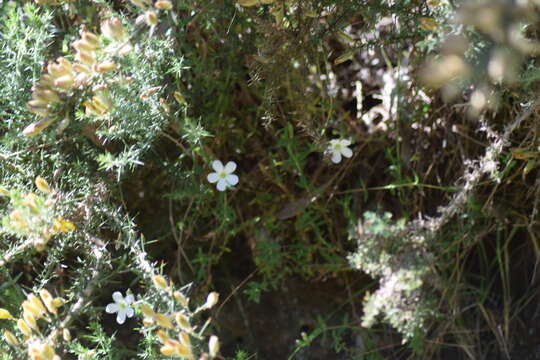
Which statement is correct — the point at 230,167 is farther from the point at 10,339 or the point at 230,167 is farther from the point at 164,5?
the point at 10,339

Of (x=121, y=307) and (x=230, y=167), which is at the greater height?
(x=230, y=167)

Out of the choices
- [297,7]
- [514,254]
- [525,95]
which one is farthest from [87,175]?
[514,254]

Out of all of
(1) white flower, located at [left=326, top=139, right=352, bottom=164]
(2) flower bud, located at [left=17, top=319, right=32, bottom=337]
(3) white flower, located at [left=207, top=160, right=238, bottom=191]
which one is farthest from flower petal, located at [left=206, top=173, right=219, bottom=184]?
(2) flower bud, located at [left=17, top=319, right=32, bottom=337]

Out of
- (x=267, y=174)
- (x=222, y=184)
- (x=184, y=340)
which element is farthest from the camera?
(x=267, y=174)

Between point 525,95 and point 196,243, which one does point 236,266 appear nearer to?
point 196,243

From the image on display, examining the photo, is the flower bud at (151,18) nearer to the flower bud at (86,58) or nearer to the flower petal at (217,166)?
the flower bud at (86,58)

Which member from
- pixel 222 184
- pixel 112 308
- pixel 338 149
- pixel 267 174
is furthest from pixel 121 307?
pixel 338 149

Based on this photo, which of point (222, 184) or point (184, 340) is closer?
point (184, 340)
